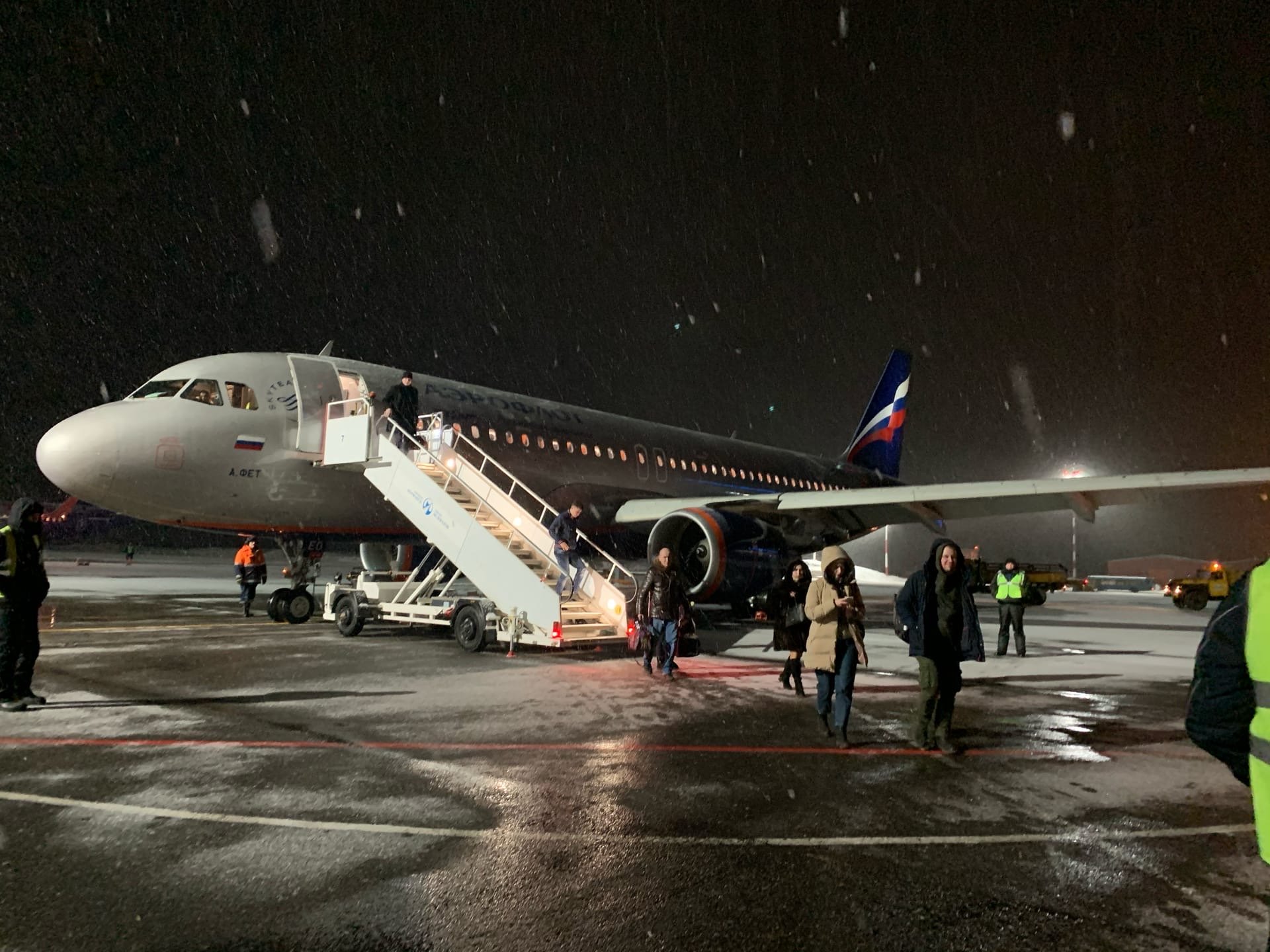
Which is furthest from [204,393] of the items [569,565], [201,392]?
[569,565]

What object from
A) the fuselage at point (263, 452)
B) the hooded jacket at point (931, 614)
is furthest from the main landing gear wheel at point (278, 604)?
the hooded jacket at point (931, 614)

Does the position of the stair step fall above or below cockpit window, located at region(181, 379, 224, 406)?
below

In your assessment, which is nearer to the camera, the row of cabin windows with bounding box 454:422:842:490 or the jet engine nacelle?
the jet engine nacelle

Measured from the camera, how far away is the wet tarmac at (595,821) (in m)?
3.25

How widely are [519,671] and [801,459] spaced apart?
57.6 feet

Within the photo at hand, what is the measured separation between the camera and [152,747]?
5.95 metres

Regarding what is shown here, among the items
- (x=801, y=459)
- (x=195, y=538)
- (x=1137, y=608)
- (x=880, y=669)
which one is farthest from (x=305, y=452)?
(x=195, y=538)

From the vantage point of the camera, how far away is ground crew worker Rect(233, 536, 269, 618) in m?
16.0

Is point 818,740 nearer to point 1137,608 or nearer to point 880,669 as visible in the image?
point 880,669

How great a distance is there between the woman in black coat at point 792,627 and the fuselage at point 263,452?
6.95m

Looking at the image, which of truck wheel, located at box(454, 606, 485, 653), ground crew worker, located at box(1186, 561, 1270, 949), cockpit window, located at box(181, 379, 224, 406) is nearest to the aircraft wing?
truck wheel, located at box(454, 606, 485, 653)

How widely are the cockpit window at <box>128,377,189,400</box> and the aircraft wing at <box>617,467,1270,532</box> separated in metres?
8.03

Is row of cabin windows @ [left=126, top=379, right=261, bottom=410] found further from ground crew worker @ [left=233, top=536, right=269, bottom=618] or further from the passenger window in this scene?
ground crew worker @ [left=233, top=536, right=269, bottom=618]

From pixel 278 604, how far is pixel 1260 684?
14663mm
